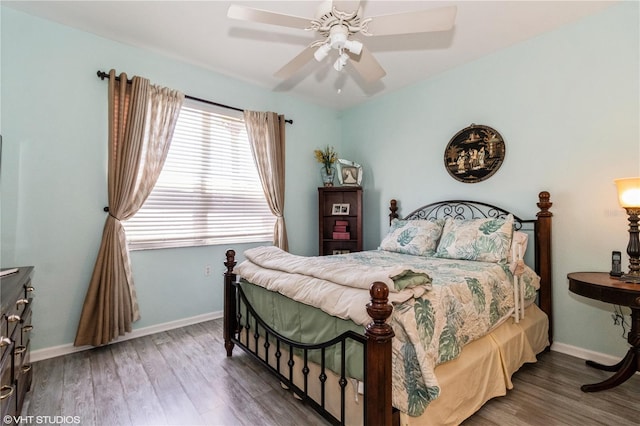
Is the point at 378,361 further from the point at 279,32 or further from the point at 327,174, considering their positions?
the point at 327,174

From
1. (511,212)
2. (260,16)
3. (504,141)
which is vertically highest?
(260,16)

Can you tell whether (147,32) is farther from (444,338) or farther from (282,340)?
(444,338)

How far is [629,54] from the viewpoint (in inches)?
89.7

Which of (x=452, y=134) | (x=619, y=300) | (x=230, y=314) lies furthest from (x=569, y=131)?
(x=230, y=314)

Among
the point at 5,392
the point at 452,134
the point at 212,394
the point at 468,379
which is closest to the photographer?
the point at 5,392

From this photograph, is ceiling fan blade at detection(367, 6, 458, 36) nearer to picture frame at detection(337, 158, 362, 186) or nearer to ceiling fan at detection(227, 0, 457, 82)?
ceiling fan at detection(227, 0, 457, 82)

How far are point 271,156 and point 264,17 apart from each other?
2101 mm

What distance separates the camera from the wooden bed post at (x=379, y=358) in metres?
1.26

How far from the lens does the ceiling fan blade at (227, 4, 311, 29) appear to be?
173cm

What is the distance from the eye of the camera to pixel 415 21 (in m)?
1.78

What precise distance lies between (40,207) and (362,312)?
2.74m

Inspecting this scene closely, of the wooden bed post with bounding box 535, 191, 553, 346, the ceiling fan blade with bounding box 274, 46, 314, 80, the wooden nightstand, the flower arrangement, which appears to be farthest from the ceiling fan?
the flower arrangement

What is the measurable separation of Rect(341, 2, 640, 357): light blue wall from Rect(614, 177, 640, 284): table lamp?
0.95 ft

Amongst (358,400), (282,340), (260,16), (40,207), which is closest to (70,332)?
(40,207)
